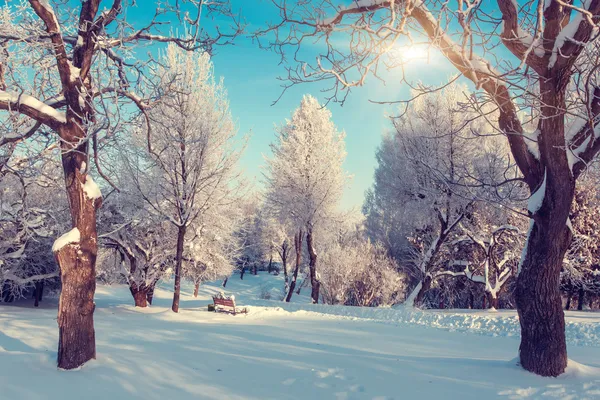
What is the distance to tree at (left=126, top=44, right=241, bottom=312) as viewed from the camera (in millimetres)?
13117

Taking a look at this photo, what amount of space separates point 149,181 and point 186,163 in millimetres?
1912

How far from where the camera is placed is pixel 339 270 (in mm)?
19250

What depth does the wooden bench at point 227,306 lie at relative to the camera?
13.8 m

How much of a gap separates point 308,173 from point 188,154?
652 centimetres

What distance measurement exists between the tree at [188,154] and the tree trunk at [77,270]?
25.6ft

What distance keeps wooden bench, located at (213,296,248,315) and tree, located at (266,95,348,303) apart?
5017 millimetres

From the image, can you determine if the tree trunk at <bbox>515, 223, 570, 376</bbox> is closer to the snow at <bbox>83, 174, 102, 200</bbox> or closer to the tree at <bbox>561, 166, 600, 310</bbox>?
the snow at <bbox>83, 174, 102, 200</bbox>

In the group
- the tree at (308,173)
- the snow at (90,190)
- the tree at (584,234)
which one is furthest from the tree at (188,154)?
the tree at (584,234)

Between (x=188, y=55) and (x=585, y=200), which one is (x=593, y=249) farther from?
(x=188, y=55)

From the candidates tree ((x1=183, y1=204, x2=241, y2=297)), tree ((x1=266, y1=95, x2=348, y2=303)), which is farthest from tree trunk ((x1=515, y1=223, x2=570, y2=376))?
tree ((x1=266, y1=95, x2=348, y2=303))

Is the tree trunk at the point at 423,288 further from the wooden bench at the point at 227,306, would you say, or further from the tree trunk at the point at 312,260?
the wooden bench at the point at 227,306

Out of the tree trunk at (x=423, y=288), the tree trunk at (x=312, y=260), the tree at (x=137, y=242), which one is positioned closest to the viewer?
the tree at (x=137, y=242)

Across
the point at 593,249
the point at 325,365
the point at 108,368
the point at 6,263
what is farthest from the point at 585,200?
the point at 6,263

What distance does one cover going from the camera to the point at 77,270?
4.76m
